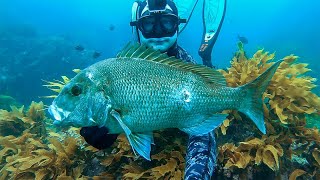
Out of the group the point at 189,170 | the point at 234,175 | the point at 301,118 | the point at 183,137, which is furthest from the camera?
the point at 301,118

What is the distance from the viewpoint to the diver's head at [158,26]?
396cm

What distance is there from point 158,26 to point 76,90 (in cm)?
204

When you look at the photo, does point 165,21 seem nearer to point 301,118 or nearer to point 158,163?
point 158,163

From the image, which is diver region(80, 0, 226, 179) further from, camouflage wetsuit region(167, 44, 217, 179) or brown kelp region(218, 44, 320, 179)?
brown kelp region(218, 44, 320, 179)

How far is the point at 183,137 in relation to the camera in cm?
376

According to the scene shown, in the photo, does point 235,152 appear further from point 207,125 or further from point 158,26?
point 158,26

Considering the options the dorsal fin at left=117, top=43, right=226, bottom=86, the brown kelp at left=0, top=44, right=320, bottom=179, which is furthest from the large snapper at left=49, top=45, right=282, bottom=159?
the brown kelp at left=0, top=44, right=320, bottom=179

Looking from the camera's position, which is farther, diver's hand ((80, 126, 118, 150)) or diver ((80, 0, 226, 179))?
diver ((80, 0, 226, 179))

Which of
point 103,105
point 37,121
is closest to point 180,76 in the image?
point 103,105

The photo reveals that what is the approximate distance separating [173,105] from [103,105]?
1.99 feet

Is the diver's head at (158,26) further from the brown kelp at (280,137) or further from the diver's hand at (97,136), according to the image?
the diver's hand at (97,136)

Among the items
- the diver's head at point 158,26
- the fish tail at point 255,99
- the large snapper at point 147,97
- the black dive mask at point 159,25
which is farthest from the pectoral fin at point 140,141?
the black dive mask at point 159,25

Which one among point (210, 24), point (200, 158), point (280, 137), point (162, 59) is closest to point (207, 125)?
point (200, 158)

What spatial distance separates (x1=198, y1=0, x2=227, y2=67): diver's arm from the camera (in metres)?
7.54
